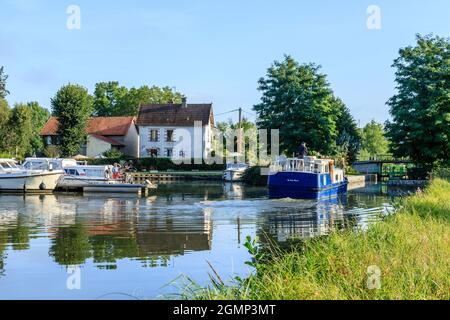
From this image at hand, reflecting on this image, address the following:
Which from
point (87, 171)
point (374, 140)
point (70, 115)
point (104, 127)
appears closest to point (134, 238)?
point (87, 171)

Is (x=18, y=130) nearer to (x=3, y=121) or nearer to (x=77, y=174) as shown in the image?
(x=3, y=121)

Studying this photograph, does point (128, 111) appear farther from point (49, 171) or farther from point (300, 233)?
point (300, 233)

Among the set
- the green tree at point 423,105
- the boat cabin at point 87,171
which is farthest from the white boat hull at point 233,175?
the boat cabin at point 87,171

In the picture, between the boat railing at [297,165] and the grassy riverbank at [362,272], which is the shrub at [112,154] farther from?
the grassy riverbank at [362,272]

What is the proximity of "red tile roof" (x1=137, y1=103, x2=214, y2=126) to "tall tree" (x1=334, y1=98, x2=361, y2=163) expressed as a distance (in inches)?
727

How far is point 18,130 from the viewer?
73.2 m

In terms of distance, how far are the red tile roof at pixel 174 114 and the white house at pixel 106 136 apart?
2.93 meters

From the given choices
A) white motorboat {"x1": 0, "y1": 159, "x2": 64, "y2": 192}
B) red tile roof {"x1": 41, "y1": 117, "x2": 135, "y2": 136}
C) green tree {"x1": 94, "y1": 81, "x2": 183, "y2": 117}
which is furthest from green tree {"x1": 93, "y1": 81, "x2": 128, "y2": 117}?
white motorboat {"x1": 0, "y1": 159, "x2": 64, "y2": 192}

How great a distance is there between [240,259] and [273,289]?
6.45 m

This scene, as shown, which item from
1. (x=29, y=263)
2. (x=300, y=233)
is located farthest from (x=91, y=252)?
(x=300, y=233)

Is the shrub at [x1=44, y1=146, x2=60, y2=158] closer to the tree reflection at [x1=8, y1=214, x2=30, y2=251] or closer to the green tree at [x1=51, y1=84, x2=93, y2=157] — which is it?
the green tree at [x1=51, y1=84, x2=93, y2=157]

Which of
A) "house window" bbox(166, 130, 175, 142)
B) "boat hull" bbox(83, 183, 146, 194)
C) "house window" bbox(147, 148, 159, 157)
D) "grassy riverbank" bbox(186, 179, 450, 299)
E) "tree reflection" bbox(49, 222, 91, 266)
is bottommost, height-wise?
"tree reflection" bbox(49, 222, 91, 266)

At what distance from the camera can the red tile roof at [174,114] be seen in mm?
84438

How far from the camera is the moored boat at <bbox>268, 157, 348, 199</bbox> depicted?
118ft
